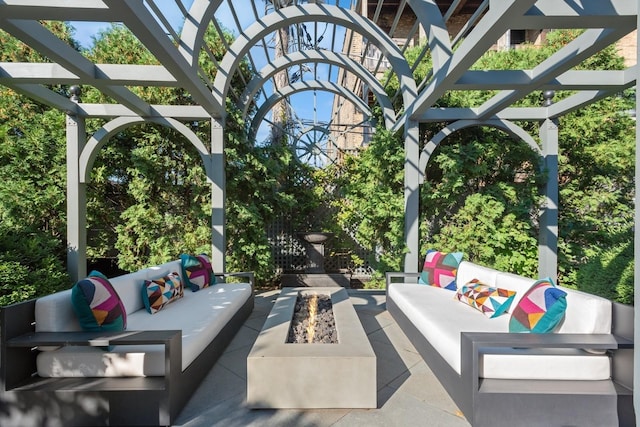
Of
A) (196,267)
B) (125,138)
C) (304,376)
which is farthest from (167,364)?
(125,138)

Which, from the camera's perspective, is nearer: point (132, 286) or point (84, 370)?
point (84, 370)

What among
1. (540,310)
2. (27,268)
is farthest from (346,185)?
(27,268)

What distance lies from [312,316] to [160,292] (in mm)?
1473

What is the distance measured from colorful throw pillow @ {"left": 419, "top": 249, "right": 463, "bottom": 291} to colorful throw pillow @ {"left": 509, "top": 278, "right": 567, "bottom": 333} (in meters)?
1.54

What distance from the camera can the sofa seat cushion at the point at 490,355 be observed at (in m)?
2.08

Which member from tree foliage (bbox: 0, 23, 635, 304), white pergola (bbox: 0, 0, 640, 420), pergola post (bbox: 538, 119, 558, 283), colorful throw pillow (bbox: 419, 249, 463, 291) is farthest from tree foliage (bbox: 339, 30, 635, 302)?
colorful throw pillow (bbox: 419, 249, 463, 291)

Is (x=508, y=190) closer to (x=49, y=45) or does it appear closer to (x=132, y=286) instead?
(x=132, y=286)

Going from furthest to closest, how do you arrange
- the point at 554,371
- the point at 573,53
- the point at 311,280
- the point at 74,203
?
the point at 311,280, the point at 74,203, the point at 573,53, the point at 554,371

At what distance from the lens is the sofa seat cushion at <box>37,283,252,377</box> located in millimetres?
2113

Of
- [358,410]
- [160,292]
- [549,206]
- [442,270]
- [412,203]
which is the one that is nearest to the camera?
[358,410]

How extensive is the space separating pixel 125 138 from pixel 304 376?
5.47 metres

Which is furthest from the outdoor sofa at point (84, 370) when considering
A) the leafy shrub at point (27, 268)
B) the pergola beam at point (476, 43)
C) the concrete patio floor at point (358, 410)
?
the pergola beam at point (476, 43)

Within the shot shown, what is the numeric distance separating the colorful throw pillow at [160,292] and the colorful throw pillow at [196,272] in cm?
42

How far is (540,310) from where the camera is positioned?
7.50ft
